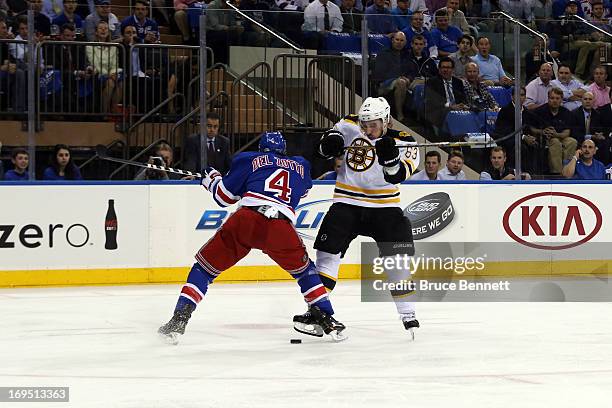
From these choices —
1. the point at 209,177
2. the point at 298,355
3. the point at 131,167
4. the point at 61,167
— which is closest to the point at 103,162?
the point at 131,167

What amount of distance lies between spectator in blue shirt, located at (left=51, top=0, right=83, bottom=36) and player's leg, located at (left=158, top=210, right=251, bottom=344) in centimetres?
492

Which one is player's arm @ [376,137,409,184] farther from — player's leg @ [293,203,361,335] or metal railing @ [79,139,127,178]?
metal railing @ [79,139,127,178]

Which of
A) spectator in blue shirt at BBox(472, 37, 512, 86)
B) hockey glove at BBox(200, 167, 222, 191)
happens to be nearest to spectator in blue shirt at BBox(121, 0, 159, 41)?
spectator in blue shirt at BBox(472, 37, 512, 86)

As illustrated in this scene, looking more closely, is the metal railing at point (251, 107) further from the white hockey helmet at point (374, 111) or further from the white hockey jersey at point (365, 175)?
the white hockey helmet at point (374, 111)

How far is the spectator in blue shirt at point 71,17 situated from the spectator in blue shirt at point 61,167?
1166mm

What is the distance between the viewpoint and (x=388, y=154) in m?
7.86

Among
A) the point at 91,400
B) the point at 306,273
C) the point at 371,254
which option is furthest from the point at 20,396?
the point at 371,254

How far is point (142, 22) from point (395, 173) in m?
5.50

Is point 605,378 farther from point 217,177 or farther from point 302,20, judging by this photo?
point 302,20

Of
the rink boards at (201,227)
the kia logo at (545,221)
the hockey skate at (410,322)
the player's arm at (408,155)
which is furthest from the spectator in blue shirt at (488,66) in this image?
the hockey skate at (410,322)

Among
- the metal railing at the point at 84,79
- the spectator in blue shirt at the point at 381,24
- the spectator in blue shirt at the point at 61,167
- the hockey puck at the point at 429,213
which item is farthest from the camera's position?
the hockey puck at the point at 429,213

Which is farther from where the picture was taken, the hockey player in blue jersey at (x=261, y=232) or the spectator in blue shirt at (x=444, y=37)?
the spectator in blue shirt at (x=444, y=37)

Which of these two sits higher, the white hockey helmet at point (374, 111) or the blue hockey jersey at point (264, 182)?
the white hockey helmet at point (374, 111)

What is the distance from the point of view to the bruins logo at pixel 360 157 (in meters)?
8.16
